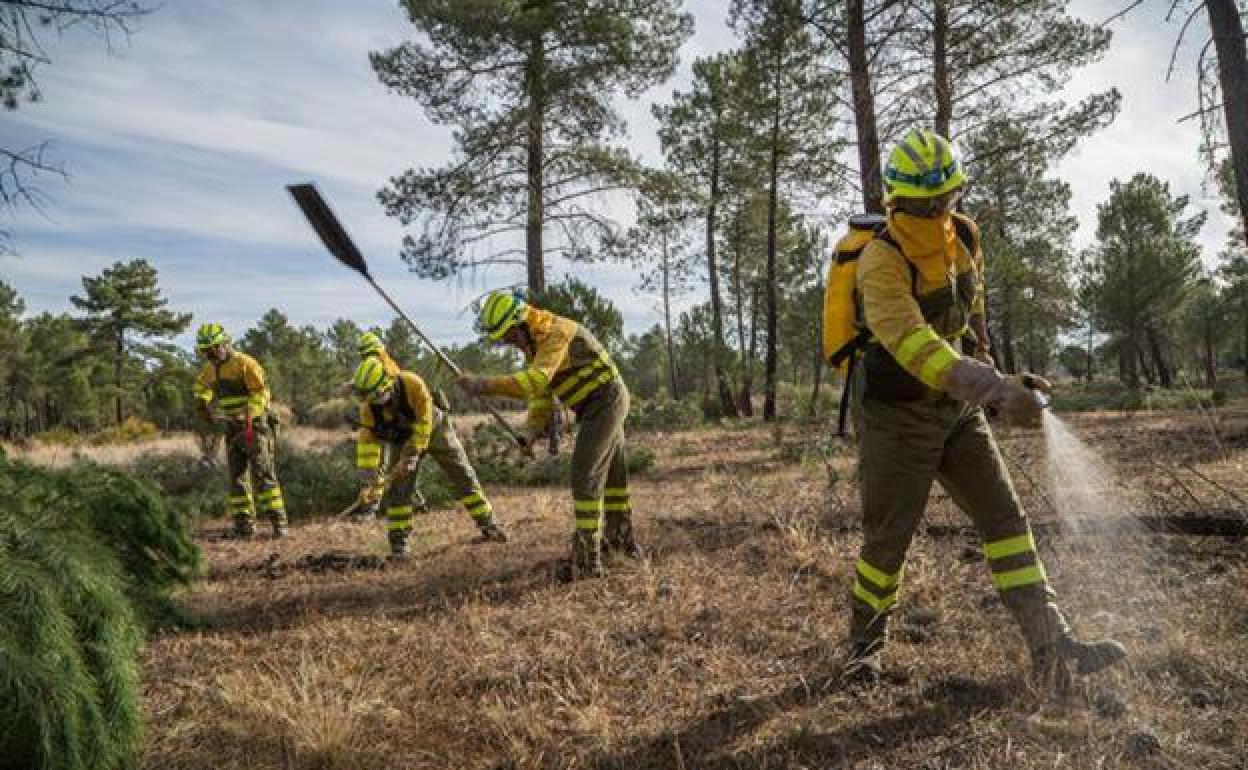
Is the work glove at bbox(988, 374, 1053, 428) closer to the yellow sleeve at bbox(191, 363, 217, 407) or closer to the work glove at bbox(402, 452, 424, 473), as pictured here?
the work glove at bbox(402, 452, 424, 473)

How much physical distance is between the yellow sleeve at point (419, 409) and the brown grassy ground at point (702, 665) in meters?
1.26

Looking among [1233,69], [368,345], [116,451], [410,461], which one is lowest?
[116,451]

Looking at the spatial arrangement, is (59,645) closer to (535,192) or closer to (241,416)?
(241,416)

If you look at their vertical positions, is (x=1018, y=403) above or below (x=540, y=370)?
below

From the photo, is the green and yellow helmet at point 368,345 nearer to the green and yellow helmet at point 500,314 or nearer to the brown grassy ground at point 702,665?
the brown grassy ground at point 702,665

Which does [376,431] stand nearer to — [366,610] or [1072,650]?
[366,610]

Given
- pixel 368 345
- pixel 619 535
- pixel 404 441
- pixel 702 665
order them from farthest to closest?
pixel 368 345, pixel 404 441, pixel 619 535, pixel 702 665

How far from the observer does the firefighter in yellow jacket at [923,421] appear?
2.94 m

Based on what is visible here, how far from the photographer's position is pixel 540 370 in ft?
16.8

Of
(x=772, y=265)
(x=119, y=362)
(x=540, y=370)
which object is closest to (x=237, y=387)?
(x=540, y=370)

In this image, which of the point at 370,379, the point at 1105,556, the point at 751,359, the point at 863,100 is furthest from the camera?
the point at 751,359

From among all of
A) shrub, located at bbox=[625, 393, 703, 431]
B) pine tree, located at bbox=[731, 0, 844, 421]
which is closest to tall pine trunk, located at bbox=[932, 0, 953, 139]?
pine tree, located at bbox=[731, 0, 844, 421]

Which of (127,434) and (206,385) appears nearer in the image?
(206,385)

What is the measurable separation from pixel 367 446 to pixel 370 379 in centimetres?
70
